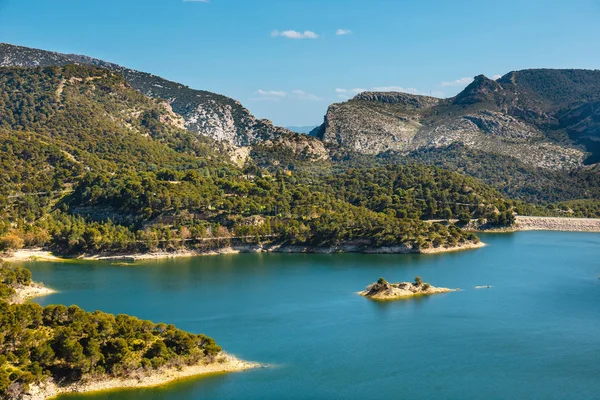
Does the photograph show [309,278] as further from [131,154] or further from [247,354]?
[131,154]

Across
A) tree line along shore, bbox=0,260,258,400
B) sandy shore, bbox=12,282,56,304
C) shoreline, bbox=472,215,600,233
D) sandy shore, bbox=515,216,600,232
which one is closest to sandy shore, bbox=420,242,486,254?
shoreline, bbox=472,215,600,233

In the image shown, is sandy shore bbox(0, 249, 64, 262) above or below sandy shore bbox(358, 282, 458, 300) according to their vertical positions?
above

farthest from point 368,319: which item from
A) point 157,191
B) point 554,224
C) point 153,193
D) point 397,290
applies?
point 554,224

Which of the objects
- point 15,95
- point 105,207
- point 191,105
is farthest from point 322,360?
point 191,105

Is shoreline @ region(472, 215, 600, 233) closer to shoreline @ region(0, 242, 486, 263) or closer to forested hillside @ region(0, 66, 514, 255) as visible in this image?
forested hillside @ region(0, 66, 514, 255)

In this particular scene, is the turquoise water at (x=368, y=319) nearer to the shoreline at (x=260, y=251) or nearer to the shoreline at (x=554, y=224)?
the shoreline at (x=260, y=251)

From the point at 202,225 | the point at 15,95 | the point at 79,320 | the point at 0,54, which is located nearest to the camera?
the point at 79,320
